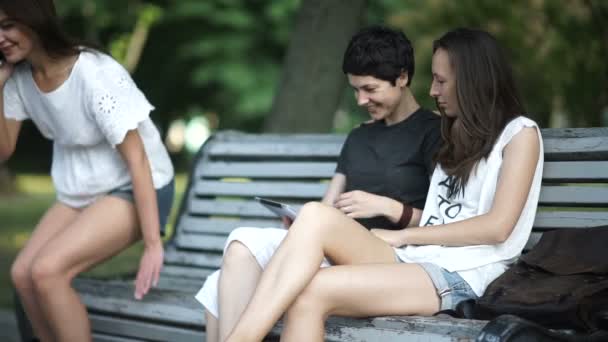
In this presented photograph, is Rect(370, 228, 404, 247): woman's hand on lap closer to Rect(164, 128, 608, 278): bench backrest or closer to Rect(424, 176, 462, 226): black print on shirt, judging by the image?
Rect(424, 176, 462, 226): black print on shirt

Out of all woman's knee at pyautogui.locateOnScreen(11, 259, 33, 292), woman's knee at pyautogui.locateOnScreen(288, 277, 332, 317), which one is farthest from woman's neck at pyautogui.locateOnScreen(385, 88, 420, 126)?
woman's knee at pyautogui.locateOnScreen(11, 259, 33, 292)

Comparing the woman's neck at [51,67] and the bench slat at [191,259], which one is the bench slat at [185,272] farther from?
the woman's neck at [51,67]

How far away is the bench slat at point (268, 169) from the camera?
4574 mm

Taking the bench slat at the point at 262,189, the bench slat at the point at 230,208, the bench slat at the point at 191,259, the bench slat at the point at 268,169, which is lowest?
the bench slat at the point at 191,259

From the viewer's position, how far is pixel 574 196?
372cm

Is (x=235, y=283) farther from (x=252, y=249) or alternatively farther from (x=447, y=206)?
(x=447, y=206)

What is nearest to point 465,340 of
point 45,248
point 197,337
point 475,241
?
Result: point 475,241

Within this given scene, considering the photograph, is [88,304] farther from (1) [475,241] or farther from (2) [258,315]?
(1) [475,241]

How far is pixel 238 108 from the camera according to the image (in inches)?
732

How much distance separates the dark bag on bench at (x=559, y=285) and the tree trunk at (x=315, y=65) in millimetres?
3002

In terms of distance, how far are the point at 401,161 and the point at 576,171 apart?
0.68 meters

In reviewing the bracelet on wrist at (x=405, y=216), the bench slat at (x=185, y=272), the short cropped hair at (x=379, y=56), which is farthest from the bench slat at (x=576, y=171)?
the bench slat at (x=185, y=272)

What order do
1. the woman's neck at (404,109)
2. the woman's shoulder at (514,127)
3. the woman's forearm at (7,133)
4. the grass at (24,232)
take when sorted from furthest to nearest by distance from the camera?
the grass at (24,232), the woman's forearm at (7,133), the woman's neck at (404,109), the woman's shoulder at (514,127)

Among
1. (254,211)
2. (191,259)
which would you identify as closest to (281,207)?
(254,211)
